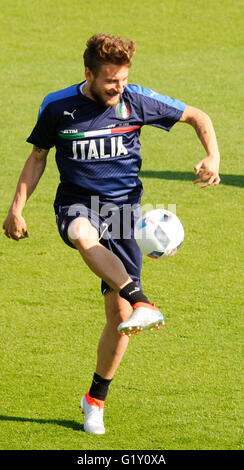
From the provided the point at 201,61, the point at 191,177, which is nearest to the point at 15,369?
the point at 191,177

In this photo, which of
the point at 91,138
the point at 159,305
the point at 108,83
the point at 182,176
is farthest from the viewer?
the point at 182,176

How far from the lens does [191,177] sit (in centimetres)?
1164

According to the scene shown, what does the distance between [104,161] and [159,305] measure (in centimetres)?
247

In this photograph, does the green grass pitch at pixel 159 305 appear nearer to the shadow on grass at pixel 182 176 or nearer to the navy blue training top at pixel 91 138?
the shadow on grass at pixel 182 176

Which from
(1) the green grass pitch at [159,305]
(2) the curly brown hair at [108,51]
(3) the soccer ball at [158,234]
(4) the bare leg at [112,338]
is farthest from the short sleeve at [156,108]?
(1) the green grass pitch at [159,305]

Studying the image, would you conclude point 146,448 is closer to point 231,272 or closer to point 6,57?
point 231,272

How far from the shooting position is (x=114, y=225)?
5297mm

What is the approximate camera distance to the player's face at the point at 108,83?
16.4 feet

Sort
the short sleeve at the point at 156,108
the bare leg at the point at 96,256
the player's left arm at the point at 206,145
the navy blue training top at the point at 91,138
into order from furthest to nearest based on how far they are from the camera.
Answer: the short sleeve at the point at 156,108 → the navy blue training top at the point at 91,138 → the player's left arm at the point at 206,145 → the bare leg at the point at 96,256

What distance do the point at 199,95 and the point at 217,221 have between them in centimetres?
661

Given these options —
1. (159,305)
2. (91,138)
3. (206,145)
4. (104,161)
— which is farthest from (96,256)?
(159,305)

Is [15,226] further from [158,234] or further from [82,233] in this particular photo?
[158,234]

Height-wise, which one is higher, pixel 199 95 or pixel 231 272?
pixel 199 95

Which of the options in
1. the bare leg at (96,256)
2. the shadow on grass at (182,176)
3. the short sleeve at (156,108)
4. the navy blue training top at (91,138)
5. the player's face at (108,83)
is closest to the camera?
the bare leg at (96,256)
